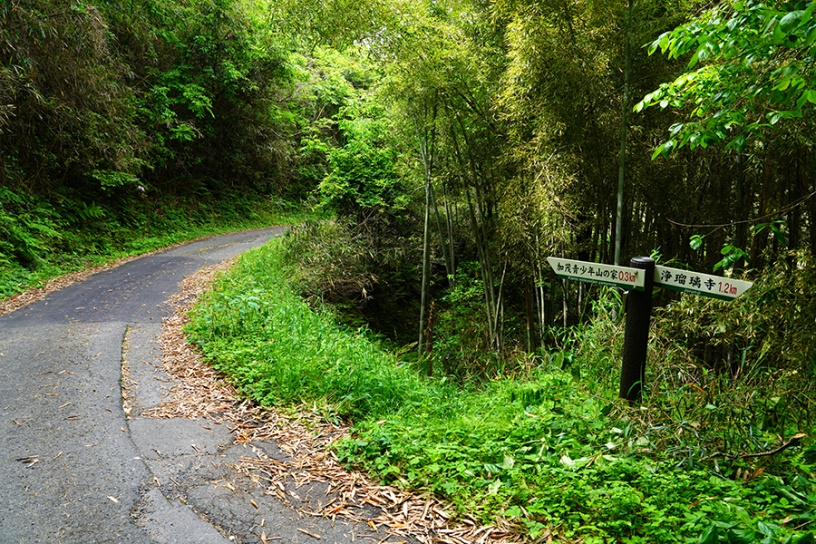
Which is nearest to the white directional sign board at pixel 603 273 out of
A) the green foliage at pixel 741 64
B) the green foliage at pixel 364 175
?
the green foliage at pixel 741 64

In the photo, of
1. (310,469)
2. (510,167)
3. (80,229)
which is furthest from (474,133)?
(80,229)

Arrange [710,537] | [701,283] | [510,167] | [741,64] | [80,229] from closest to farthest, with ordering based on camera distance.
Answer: [710,537] < [741,64] < [701,283] < [510,167] < [80,229]

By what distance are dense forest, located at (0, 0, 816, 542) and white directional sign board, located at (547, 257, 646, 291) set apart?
0.39 m

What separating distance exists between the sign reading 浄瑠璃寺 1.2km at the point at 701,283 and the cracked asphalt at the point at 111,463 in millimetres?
2002

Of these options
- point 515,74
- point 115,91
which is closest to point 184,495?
point 515,74

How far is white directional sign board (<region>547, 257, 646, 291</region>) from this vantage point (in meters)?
2.62

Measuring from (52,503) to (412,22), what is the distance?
542 centimetres

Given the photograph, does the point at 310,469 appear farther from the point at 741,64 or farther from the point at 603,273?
the point at 741,64

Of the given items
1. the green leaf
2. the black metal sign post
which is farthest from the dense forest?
the black metal sign post

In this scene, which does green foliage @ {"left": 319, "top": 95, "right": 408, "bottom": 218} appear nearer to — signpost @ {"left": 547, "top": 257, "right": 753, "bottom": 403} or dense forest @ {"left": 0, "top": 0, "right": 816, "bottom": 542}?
dense forest @ {"left": 0, "top": 0, "right": 816, "bottom": 542}

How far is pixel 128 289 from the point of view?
23.3ft

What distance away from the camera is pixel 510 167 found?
19.5ft

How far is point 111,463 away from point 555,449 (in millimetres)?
2543

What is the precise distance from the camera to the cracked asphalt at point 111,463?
7.21 feet
